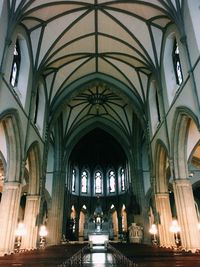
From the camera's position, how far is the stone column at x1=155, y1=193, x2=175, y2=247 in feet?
47.2

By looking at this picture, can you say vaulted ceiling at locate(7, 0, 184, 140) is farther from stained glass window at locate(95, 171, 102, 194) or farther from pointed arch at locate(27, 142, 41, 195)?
stained glass window at locate(95, 171, 102, 194)

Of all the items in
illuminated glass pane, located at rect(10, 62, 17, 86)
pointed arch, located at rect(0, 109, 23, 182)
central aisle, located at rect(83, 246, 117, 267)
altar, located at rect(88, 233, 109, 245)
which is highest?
illuminated glass pane, located at rect(10, 62, 17, 86)

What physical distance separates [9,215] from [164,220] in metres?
8.66

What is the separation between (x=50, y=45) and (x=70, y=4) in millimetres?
2833

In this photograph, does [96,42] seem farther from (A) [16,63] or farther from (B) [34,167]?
(B) [34,167]

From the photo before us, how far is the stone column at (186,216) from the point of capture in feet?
36.4

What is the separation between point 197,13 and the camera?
1057 cm

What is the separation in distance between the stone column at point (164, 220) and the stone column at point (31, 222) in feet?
23.7

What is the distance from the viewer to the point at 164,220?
49.0 feet

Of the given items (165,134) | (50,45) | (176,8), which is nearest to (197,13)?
(176,8)

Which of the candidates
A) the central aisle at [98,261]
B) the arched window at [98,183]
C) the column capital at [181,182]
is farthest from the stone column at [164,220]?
the arched window at [98,183]

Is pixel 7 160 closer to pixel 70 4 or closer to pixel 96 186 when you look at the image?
pixel 70 4

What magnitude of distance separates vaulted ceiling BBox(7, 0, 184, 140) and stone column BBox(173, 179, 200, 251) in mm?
7275

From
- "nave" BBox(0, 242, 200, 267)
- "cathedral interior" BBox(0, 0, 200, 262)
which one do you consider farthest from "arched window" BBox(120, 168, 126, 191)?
"nave" BBox(0, 242, 200, 267)
